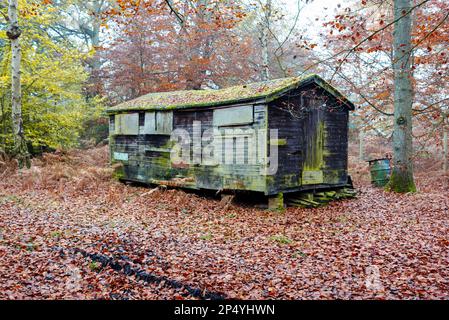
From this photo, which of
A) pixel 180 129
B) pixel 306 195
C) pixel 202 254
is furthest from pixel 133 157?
pixel 202 254

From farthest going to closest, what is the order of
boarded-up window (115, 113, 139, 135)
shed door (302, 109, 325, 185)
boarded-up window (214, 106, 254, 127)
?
1. boarded-up window (115, 113, 139, 135)
2. shed door (302, 109, 325, 185)
3. boarded-up window (214, 106, 254, 127)

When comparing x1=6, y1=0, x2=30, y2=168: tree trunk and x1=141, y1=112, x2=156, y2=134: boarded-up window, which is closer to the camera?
x1=6, y1=0, x2=30, y2=168: tree trunk

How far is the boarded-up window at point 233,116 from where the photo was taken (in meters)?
10.1

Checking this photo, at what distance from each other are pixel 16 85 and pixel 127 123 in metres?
4.00

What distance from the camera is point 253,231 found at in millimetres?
7926

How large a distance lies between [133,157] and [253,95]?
6169mm

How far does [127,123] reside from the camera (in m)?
13.9

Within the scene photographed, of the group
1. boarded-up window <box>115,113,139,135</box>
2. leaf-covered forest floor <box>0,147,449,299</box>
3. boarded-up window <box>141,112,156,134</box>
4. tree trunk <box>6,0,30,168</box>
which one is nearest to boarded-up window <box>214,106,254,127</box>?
leaf-covered forest floor <box>0,147,449,299</box>

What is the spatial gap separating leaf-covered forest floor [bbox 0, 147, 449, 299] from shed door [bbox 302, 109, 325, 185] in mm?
1067

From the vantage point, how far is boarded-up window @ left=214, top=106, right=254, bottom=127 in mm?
10117

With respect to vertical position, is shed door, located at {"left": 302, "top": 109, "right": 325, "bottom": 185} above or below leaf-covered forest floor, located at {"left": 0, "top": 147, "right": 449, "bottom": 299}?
above

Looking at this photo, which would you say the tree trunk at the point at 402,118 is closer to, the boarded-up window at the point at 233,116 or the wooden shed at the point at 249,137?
the wooden shed at the point at 249,137

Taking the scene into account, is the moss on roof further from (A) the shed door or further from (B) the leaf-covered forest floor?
(B) the leaf-covered forest floor

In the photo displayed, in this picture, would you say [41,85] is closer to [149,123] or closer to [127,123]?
[127,123]
